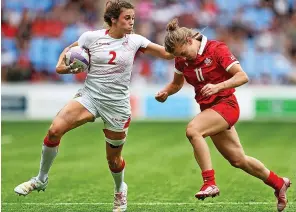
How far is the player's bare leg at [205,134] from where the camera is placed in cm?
741

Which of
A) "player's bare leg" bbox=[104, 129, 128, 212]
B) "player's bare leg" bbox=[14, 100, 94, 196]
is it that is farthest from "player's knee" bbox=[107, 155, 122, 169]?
"player's bare leg" bbox=[14, 100, 94, 196]

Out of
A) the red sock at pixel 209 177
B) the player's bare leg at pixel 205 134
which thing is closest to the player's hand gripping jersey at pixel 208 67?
the player's bare leg at pixel 205 134

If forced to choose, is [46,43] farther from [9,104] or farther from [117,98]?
[117,98]

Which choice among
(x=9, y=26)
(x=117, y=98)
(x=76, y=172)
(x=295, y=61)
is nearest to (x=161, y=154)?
(x=76, y=172)

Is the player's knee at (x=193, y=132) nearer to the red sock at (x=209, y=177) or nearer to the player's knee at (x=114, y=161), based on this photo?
the red sock at (x=209, y=177)

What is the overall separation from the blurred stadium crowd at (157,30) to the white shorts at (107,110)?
44.0 feet

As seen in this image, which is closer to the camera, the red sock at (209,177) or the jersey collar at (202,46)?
the red sock at (209,177)

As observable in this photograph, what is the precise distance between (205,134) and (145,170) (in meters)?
4.17

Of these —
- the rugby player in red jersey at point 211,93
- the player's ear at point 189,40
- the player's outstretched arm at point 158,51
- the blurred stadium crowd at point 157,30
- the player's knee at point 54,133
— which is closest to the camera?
the rugby player in red jersey at point 211,93

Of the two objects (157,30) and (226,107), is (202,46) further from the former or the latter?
(157,30)

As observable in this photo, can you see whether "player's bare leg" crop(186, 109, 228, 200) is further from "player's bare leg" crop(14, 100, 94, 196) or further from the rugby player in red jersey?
"player's bare leg" crop(14, 100, 94, 196)

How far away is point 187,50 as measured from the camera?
7609 mm

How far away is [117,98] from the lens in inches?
315

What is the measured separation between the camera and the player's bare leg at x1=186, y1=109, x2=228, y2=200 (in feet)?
24.3
